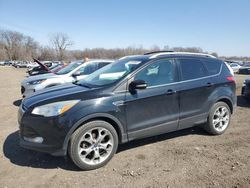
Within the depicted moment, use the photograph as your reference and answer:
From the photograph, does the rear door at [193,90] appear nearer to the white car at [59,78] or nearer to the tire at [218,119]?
the tire at [218,119]

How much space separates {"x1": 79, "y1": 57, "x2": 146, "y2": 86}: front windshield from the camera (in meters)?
4.28

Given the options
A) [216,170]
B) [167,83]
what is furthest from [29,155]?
[216,170]

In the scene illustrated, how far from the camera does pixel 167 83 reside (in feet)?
14.8

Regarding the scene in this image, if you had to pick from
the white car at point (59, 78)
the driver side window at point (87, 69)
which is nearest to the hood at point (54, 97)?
the white car at point (59, 78)

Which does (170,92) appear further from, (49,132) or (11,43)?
(11,43)

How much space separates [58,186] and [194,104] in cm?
298

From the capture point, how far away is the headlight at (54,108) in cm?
363

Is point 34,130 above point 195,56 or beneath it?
beneath

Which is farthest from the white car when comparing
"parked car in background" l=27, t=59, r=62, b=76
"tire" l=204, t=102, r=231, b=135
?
"tire" l=204, t=102, r=231, b=135

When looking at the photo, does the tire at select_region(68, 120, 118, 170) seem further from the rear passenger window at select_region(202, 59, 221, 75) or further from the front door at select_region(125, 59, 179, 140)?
the rear passenger window at select_region(202, 59, 221, 75)

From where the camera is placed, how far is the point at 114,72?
472 cm

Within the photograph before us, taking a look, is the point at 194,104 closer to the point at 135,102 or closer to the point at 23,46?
the point at 135,102

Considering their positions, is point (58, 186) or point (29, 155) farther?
point (29, 155)

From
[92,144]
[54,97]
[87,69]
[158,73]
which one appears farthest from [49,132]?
[87,69]
